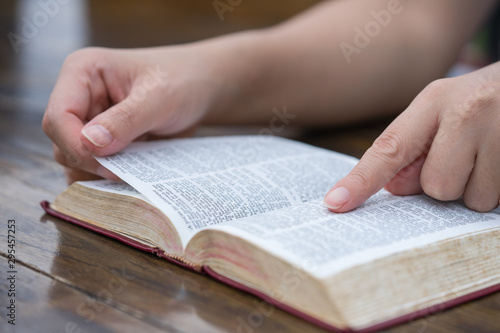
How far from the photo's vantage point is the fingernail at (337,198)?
60 cm

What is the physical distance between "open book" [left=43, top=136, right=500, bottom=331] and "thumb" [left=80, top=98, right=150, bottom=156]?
0.7 inches

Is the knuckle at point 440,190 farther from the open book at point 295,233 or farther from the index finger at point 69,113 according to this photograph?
the index finger at point 69,113

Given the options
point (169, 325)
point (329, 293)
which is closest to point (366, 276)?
point (329, 293)

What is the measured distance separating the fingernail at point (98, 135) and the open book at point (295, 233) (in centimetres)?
3

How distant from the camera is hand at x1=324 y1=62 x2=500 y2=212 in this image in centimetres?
64

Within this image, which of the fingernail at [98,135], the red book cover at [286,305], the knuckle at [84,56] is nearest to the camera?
the red book cover at [286,305]

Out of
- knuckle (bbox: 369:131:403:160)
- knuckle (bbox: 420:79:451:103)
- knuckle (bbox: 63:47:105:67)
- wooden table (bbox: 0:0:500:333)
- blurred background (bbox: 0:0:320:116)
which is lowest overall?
blurred background (bbox: 0:0:320:116)

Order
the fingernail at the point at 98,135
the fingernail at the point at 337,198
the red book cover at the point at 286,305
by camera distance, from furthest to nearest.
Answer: the fingernail at the point at 98,135
the fingernail at the point at 337,198
the red book cover at the point at 286,305

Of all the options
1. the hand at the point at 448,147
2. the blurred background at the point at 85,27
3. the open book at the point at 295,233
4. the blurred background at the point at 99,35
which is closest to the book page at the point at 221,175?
the open book at the point at 295,233

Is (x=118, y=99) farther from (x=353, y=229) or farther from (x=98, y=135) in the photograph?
(x=353, y=229)

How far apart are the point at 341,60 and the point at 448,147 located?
0.58 meters

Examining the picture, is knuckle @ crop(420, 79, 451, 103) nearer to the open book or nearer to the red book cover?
the open book

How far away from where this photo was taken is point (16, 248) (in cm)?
65

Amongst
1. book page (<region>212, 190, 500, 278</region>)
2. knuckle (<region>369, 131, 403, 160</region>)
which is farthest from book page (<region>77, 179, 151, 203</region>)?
knuckle (<region>369, 131, 403, 160</region>)
